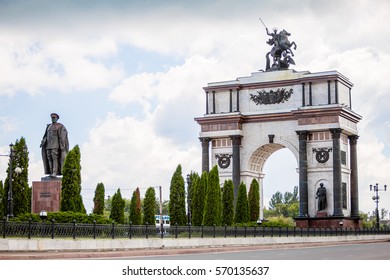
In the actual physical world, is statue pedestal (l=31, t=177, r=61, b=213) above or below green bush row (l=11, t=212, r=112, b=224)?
above

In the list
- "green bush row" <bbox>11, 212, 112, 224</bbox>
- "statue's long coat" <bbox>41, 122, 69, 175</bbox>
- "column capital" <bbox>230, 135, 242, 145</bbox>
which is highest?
"column capital" <bbox>230, 135, 242, 145</bbox>

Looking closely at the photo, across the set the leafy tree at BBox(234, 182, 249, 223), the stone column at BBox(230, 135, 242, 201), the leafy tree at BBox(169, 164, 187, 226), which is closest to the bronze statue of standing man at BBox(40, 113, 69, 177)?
the leafy tree at BBox(169, 164, 187, 226)

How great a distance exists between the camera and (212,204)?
50812mm

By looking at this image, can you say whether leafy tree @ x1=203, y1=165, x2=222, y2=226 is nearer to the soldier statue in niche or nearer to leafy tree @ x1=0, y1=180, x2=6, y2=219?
leafy tree @ x1=0, y1=180, x2=6, y2=219

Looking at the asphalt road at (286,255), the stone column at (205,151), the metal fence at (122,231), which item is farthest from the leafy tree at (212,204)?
the stone column at (205,151)

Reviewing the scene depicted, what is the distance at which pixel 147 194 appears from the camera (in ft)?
186

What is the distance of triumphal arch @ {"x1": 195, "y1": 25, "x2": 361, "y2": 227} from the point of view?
68000 millimetres

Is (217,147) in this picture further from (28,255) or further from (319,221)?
(28,255)

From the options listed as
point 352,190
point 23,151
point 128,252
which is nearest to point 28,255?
point 128,252

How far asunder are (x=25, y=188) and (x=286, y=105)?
31.8 m

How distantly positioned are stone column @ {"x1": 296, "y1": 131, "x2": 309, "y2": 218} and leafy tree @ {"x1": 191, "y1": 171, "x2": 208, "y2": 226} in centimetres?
1748

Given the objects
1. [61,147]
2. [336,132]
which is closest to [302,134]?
[336,132]

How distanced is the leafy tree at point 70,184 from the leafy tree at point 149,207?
Answer: 57.7 feet

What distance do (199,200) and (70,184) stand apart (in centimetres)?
1789
